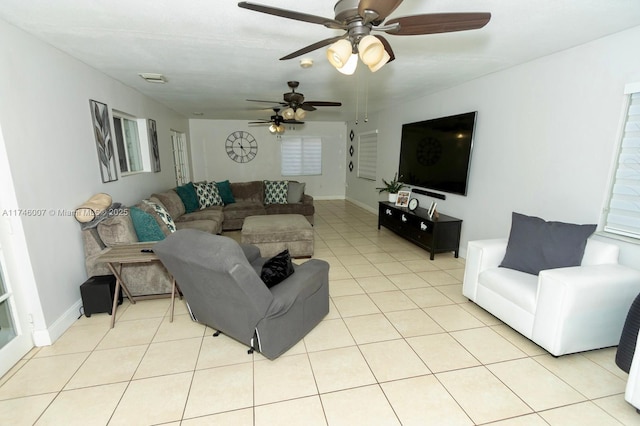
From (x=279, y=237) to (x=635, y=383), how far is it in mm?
3220

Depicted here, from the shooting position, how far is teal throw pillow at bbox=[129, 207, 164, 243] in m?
2.85

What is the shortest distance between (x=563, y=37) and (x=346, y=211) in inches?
203

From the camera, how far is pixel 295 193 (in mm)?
6070

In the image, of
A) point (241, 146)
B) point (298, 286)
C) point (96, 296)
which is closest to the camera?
point (298, 286)

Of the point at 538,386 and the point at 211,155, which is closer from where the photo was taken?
the point at 538,386

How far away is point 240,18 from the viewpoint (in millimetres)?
1995

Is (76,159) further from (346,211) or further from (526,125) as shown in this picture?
(346,211)

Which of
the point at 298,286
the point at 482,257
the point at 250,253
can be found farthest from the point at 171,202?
the point at 482,257

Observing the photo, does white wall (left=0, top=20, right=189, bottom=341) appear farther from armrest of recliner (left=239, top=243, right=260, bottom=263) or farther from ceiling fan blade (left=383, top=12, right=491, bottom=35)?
ceiling fan blade (left=383, top=12, right=491, bottom=35)

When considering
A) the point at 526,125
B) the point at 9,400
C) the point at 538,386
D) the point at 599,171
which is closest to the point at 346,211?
the point at 526,125

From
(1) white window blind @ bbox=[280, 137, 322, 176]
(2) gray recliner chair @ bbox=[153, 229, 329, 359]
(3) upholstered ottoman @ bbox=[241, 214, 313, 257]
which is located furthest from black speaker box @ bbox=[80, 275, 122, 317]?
(1) white window blind @ bbox=[280, 137, 322, 176]

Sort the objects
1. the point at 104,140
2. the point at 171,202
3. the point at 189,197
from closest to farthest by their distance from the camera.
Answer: the point at 104,140
the point at 171,202
the point at 189,197

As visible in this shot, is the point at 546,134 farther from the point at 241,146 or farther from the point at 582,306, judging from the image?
the point at 241,146

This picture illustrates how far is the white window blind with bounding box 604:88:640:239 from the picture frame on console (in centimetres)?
260
